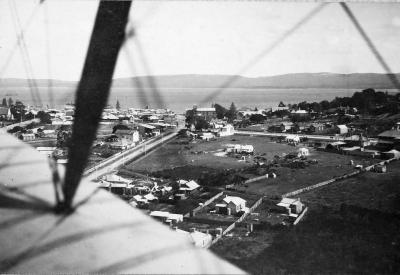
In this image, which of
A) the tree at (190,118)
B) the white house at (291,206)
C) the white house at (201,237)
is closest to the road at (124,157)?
the tree at (190,118)

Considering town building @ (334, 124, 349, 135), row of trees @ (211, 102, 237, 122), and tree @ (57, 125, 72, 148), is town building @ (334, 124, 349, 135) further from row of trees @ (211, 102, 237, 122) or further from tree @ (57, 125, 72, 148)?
tree @ (57, 125, 72, 148)

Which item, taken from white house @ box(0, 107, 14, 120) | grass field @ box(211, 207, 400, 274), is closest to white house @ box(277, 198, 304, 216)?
grass field @ box(211, 207, 400, 274)

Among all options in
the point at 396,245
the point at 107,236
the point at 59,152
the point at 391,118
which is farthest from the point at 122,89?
the point at 396,245

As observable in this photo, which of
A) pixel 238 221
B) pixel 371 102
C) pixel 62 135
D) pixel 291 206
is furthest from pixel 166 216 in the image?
pixel 371 102

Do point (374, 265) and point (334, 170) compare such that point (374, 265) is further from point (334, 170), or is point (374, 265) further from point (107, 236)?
point (107, 236)

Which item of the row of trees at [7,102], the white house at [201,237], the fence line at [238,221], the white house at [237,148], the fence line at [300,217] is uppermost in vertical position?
the row of trees at [7,102]

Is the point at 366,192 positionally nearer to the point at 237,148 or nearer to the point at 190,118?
the point at 237,148

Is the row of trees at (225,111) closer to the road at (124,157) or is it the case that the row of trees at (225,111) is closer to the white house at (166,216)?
the road at (124,157)
